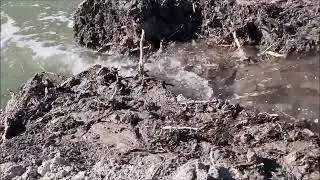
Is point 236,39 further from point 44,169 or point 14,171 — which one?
point 14,171

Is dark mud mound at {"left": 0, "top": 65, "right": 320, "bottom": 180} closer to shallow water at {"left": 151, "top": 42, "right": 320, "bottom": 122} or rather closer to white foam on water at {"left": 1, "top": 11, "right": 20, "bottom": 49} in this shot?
shallow water at {"left": 151, "top": 42, "right": 320, "bottom": 122}

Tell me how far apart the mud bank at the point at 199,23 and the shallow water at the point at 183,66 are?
0.26 m

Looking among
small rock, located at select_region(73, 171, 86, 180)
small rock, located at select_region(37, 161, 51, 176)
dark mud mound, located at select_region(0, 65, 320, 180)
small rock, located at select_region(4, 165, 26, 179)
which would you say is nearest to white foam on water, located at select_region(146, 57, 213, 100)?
dark mud mound, located at select_region(0, 65, 320, 180)

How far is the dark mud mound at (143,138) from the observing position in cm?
575

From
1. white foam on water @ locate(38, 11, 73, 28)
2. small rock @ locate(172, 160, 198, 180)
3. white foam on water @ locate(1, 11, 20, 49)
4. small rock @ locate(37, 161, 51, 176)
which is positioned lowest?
white foam on water @ locate(1, 11, 20, 49)

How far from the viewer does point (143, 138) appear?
6.50 metres

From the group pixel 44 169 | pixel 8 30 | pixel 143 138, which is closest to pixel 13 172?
pixel 44 169

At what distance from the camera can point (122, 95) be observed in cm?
765

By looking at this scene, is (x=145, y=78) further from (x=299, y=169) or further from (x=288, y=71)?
(x=299, y=169)

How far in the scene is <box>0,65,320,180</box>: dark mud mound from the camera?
18.9ft

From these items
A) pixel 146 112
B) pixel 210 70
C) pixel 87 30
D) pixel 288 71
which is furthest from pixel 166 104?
pixel 87 30

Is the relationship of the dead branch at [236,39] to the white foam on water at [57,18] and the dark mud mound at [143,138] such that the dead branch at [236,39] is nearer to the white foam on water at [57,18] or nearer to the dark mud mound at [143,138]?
the dark mud mound at [143,138]

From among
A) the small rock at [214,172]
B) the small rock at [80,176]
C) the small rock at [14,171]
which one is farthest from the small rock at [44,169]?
the small rock at [214,172]

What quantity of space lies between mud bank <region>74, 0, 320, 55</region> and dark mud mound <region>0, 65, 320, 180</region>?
5.71ft
